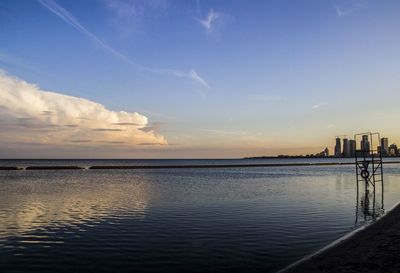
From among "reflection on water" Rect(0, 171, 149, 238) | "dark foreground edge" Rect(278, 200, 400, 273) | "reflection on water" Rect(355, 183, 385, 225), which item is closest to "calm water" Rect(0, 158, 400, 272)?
"reflection on water" Rect(0, 171, 149, 238)

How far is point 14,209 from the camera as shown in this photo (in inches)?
1142

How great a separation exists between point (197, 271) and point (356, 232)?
1048 centimetres

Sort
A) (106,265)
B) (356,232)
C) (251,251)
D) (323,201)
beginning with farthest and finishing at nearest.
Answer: (323,201)
(356,232)
(251,251)
(106,265)

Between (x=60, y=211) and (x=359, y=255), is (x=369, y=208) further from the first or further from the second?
(x=60, y=211)

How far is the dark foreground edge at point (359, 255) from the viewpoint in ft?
42.1

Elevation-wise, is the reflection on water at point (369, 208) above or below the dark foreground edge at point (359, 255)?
below

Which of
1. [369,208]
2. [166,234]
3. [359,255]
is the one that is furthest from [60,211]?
[369,208]

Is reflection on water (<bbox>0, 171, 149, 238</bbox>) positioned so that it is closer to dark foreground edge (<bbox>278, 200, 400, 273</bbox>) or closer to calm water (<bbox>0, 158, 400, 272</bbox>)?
calm water (<bbox>0, 158, 400, 272</bbox>)

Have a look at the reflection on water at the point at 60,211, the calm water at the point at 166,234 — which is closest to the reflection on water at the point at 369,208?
the calm water at the point at 166,234

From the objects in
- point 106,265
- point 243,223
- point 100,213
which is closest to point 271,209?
point 243,223

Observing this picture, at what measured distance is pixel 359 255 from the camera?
1453 centimetres

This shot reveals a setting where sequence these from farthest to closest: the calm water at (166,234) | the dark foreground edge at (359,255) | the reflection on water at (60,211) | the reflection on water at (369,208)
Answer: the reflection on water at (369,208)
the reflection on water at (60,211)
the calm water at (166,234)
the dark foreground edge at (359,255)

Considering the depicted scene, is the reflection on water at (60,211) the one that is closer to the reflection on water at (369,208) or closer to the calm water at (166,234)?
the calm water at (166,234)

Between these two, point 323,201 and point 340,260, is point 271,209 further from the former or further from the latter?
point 340,260
